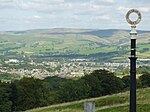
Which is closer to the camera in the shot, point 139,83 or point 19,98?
point 19,98

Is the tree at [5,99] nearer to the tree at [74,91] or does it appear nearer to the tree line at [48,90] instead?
the tree line at [48,90]

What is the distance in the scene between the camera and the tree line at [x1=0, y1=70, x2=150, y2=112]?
68.2 metres

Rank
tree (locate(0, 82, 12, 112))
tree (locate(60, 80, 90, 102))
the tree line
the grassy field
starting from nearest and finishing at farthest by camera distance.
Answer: the grassy field, tree (locate(0, 82, 12, 112)), the tree line, tree (locate(60, 80, 90, 102))

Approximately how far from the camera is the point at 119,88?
263 ft

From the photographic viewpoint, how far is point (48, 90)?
3123 inches

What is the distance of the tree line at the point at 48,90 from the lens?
68188 mm

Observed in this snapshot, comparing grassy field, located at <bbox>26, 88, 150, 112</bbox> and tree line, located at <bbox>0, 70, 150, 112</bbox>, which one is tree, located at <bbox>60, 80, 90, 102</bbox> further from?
grassy field, located at <bbox>26, 88, 150, 112</bbox>

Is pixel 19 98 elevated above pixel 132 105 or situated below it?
below

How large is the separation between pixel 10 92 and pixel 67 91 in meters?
18.4

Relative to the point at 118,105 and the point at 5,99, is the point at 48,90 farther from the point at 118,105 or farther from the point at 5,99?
the point at 118,105

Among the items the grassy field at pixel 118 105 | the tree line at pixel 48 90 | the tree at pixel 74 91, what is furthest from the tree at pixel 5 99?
the grassy field at pixel 118 105

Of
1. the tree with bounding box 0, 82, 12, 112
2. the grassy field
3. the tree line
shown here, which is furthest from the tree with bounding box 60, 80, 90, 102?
the grassy field

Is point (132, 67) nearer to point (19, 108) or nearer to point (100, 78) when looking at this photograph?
point (19, 108)

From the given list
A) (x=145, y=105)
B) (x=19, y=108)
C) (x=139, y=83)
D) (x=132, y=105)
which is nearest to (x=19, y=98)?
(x=19, y=108)
